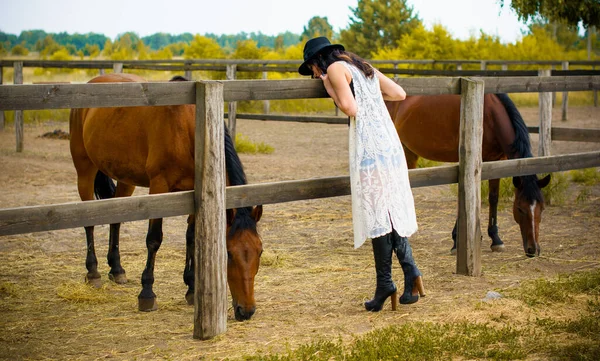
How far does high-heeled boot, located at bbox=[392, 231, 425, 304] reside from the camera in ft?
15.9

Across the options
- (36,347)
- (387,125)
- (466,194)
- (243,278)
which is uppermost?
(387,125)

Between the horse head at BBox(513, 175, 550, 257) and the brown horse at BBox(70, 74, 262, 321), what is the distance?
2.91 meters

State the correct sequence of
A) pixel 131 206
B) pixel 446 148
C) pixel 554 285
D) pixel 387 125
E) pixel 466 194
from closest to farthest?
pixel 131 206 → pixel 387 125 → pixel 554 285 → pixel 466 194 → pixel 446 148

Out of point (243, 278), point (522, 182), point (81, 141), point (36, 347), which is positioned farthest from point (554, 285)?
point (81, 141)

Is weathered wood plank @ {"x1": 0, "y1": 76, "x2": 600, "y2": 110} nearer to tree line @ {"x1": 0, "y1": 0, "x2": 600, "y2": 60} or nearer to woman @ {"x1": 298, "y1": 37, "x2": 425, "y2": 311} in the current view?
woman @ {"x1": 298, "y1": 37, "x2": 425, "y2": 311}

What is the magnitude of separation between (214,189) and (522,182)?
11.0ft

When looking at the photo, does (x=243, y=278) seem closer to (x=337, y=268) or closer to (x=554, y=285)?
(x=337, y=268)

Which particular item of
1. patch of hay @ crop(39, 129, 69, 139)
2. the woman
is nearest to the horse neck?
the woman

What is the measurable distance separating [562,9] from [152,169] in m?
13.9

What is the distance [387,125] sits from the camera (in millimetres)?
4816

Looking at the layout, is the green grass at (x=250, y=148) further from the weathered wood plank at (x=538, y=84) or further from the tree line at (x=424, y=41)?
Result: the weathered wood plank at (x=538, y=84)

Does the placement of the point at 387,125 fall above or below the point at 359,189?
above

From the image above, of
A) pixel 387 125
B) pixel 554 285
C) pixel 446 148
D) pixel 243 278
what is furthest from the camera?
pixel 446 148

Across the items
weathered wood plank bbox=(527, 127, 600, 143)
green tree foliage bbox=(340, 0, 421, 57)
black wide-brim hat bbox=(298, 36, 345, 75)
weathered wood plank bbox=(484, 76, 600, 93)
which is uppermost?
green tree foliage bbox=(340, 0, 421, 57)
